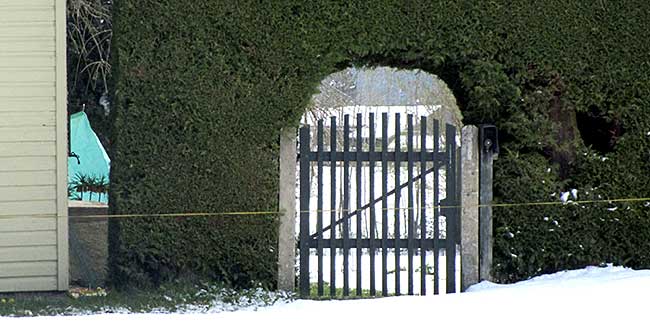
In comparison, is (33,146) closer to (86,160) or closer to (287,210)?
(287,210)

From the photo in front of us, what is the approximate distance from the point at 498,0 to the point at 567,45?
2.38 feet

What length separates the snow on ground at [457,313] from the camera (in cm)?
737

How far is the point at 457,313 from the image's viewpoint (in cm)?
769

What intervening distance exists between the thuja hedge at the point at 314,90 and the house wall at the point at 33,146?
710mm

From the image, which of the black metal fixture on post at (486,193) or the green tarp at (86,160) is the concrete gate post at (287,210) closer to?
the black metal fixture on post at (486,193)

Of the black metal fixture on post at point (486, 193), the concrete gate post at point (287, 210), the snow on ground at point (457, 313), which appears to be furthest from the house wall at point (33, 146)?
the black metal fixture on post at point (486, 193)

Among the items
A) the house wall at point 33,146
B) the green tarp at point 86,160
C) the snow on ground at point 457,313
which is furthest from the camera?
the green tarp at point 86,160

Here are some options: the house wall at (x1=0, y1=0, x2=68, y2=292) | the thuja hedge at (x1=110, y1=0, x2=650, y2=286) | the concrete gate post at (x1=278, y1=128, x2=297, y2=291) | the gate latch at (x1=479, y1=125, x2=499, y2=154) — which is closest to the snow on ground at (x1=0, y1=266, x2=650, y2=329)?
the concrete gate post at (x1=278, y1=128, x2=297, y2=291)

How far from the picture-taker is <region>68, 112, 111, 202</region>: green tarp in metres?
15.2

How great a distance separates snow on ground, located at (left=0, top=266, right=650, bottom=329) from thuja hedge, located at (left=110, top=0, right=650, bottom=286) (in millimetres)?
767

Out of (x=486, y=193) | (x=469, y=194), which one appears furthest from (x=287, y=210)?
(x=486, y=193)

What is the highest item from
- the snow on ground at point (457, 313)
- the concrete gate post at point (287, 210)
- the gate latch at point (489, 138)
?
the gate latch at point (489, 138)

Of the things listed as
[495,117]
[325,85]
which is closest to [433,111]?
[325,85]

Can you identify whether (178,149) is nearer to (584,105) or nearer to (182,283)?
(182,283)
